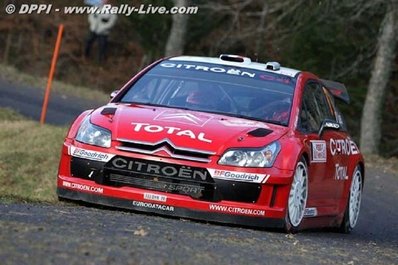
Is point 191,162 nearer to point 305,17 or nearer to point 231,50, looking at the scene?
point 305,17

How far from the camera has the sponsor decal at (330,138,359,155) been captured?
34.6 feet

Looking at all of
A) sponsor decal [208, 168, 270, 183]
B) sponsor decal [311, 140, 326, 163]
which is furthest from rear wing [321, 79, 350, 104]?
sponsor decal [208, 168, 270, 183]

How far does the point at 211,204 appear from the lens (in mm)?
8906

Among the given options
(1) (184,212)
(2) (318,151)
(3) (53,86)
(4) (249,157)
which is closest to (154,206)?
(1) (184,212)

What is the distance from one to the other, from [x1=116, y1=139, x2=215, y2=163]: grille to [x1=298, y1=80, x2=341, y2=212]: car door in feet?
3.60

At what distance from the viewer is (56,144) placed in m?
16.9

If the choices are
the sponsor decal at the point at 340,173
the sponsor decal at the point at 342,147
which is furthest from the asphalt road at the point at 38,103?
the sponsor decal at the point at 340,173

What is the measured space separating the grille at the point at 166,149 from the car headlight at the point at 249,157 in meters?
0.13

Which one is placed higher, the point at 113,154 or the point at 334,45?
the point at 334,45

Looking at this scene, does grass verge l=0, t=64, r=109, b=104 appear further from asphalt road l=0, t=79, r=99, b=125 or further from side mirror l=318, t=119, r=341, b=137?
side mirror l=318, t=119, r=341, b=137

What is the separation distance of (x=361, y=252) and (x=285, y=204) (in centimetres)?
78

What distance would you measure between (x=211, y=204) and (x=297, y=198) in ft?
2.86

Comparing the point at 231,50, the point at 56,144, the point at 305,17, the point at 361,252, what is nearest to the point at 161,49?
the point at 231,50

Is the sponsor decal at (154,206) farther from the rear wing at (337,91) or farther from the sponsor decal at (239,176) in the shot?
the rear wing at (337,91)
